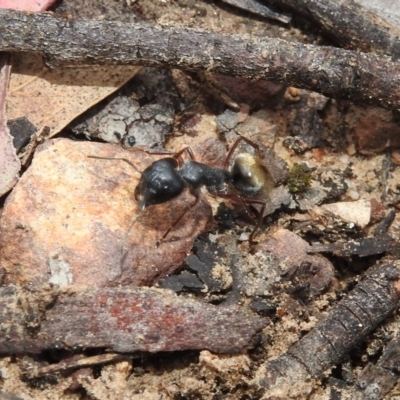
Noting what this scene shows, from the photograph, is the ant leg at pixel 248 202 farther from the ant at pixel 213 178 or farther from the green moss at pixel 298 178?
the green moss at pixel 298 178

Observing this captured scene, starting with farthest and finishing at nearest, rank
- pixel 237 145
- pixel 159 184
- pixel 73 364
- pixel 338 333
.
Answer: pixel 237 145 → pixel 159 184 → pixel 338 333 → pixel 73 364

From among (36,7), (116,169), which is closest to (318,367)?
(116,169)

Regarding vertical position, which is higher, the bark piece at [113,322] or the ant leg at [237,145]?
the ant leg at [237,145]

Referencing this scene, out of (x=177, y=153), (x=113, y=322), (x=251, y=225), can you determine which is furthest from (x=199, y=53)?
(x=113, y=322)

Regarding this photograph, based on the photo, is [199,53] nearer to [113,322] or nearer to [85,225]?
[85,225]

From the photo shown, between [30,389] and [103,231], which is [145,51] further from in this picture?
[30,389]

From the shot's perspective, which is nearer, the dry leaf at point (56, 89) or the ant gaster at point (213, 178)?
the ant gaster at point (213, 178)

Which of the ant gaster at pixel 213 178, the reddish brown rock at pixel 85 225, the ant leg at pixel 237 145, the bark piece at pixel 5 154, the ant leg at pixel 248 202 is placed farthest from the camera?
the ant leg at pixel 237 145

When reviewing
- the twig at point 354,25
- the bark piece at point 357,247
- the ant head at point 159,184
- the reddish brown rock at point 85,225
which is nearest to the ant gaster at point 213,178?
the ant head at point 159,184
